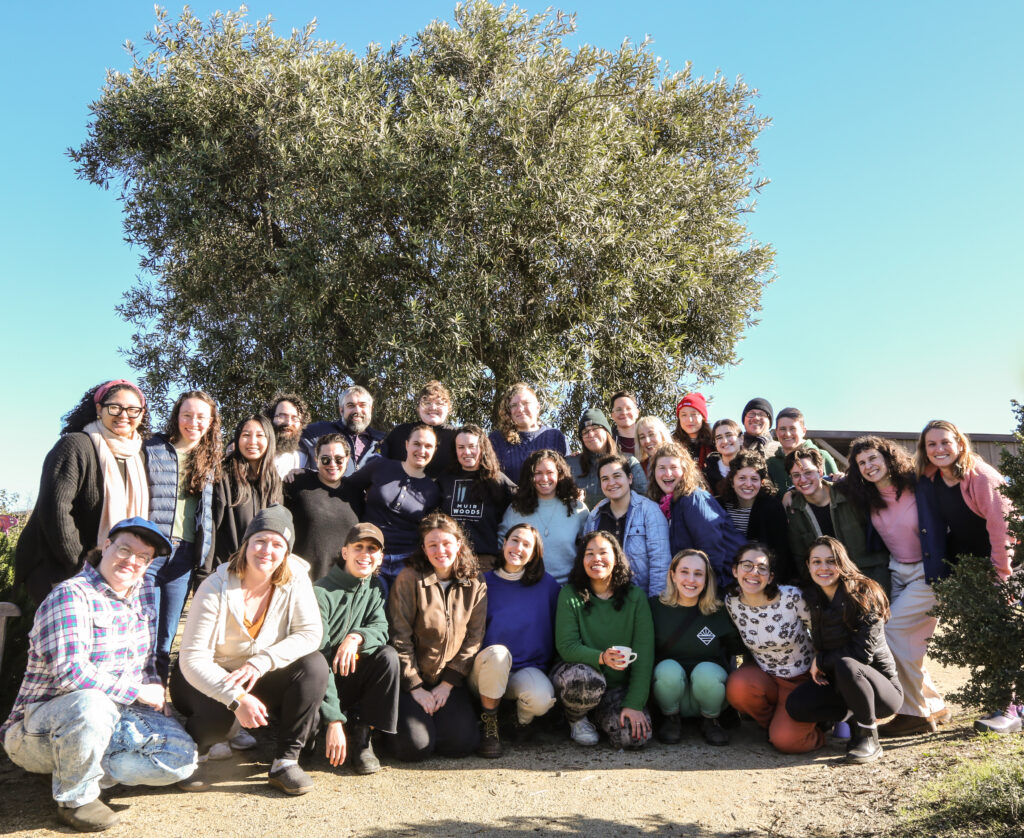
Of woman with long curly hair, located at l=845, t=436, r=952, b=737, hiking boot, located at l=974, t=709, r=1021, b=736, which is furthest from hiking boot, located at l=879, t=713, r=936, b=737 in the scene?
hiking boot, located at l=974, t=709, r=1021, b=736

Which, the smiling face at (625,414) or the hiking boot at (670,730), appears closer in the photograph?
the hiking boot at (670,730)

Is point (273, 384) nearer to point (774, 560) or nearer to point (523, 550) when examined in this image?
point (523, 550)

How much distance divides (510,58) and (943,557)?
11.1m

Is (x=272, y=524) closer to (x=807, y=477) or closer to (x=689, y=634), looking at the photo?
(x=689, y=634)

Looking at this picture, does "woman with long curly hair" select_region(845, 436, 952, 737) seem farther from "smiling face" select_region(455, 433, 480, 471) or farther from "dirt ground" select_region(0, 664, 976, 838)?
"smiling face" select_region(455, 433, 480, 471)

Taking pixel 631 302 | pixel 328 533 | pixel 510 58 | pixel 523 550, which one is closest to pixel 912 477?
pixel 523 550

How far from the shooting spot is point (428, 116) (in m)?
10.9

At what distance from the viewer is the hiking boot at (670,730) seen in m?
5.00

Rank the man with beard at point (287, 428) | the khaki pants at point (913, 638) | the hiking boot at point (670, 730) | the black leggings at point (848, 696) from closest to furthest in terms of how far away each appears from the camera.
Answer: the black leggings at point (848, 696)
the hiking boot at point (670, 730)
the khaki pants at point (913, 638)
the man with beard at point (287, 428)

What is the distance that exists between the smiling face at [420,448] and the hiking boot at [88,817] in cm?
285

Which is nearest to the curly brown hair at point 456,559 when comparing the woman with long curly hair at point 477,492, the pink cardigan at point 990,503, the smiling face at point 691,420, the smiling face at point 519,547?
the smiling face at point 519,547

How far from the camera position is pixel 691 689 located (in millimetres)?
5102

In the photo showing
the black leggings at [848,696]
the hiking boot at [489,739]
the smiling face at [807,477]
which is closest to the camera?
the black leggings at [848,696]

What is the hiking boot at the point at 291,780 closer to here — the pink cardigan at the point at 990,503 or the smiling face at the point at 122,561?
the smiling face at the point at 122,561
